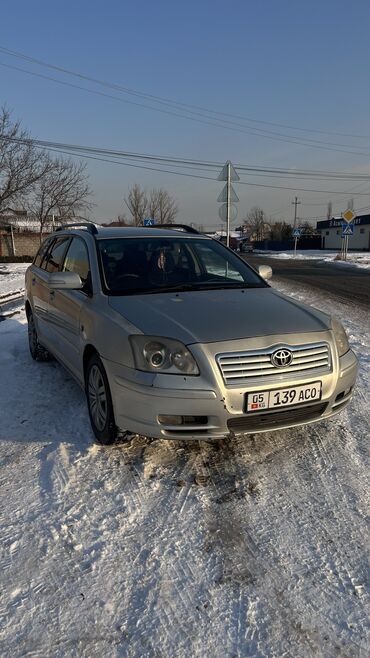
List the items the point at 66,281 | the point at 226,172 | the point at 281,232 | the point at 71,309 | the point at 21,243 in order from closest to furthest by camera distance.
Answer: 1. the point at 66,281
2. the point at 71,309
3. the point at 226,172
4. the point at 21,243
5. the point at 281,232

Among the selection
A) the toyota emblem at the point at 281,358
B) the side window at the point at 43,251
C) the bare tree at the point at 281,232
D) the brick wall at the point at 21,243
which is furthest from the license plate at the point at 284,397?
the bare tree at the point at 281,232

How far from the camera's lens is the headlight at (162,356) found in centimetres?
300

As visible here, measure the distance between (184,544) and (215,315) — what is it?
5.02ft

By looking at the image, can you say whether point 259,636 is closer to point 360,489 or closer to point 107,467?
point 360,489

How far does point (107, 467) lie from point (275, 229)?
85.9 metres

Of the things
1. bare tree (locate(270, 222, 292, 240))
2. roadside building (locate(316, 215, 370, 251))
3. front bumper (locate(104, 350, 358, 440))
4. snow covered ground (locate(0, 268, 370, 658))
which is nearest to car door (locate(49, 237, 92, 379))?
snow covered ground (locate(0, 268, 370, 658))

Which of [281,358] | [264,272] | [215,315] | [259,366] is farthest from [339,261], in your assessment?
[259,366]

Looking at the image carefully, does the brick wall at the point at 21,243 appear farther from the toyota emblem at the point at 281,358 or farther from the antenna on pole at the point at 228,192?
the toyota emblem at the point at 281,358

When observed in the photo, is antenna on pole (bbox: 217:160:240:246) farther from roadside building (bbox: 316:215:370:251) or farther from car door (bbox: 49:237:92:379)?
roadside building (bbox: 316:215:370:251)

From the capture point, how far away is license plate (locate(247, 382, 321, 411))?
2.97 meters

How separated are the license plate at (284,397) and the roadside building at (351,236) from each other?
5678 cm

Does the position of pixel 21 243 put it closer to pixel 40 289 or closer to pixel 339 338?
pixel 40 289

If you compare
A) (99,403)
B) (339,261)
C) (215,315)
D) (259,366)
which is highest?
(215,315)

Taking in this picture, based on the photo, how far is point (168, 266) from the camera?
434cm
